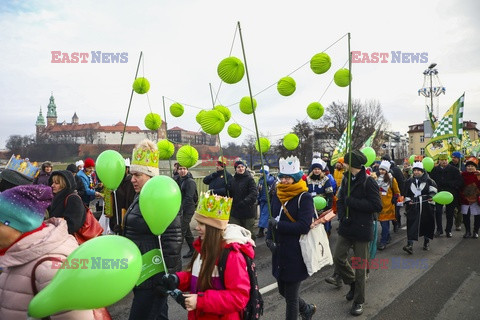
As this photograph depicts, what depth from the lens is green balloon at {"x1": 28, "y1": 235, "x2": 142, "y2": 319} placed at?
135 centimetres

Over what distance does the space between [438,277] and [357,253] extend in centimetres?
202

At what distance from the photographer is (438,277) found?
16.1 feet

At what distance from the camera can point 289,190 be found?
10.8ft

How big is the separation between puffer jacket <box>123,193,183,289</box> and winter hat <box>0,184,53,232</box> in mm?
856

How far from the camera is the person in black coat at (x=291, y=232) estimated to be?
313 cm

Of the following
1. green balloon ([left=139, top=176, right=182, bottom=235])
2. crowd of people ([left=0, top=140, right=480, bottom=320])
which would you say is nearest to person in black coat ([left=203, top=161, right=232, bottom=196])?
crowd of people ([left=0, top=140, right=480, bottom=320])

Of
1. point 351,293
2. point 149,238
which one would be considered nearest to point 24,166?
point 149,238

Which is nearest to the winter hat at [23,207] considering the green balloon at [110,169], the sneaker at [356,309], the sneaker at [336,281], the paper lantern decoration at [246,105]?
the green balloon at [110,169]

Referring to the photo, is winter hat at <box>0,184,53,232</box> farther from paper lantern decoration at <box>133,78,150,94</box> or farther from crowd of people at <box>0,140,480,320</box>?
paper lantern decoration at <box>133,78,150,94</box>

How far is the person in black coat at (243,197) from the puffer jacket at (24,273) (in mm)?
4427

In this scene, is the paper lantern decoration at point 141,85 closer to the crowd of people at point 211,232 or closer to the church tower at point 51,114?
the crowd of people at point 211,232

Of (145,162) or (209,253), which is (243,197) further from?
(209,253)

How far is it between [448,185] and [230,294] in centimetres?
777

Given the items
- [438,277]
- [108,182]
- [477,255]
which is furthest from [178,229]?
[477,255]
